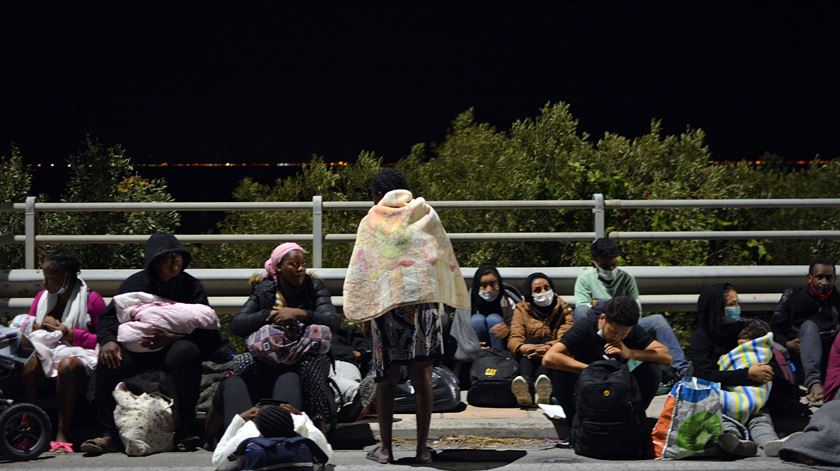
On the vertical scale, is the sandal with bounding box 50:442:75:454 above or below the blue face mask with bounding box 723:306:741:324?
below

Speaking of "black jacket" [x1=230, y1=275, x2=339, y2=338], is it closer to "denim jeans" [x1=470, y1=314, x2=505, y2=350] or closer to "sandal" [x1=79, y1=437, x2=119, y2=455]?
"sandal" [x1=79, y1=437, x2=119, y2=455]

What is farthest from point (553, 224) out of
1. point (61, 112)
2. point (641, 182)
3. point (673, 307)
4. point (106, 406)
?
point (61, 112)

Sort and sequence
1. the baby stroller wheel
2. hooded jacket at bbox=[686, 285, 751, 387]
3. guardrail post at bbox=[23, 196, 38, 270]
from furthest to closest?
guardrail post at bbox=[23, 196, 38, 270]
hooded jacket at bbox=[686, 285, 751, 387]
the baby stroller wheel

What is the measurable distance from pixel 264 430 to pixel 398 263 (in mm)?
Result: 1276

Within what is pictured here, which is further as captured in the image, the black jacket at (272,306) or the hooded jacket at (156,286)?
the hooded jacket at (156,286)

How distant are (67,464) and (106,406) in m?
0.51

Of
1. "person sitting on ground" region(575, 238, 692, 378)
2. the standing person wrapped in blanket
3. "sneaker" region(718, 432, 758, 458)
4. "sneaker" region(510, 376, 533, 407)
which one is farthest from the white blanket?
"sneaker" region(718, 432, 758, 458)

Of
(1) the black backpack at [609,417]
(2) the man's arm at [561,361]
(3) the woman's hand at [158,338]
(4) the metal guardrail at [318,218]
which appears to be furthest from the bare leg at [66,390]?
(1) the black backpack at [609,417]

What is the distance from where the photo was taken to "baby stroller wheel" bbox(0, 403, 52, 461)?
7.84 meters

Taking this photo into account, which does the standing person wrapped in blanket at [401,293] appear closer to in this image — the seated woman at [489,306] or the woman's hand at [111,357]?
the woman's hand at [111,357]

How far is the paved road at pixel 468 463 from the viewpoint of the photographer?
7711 millimetres

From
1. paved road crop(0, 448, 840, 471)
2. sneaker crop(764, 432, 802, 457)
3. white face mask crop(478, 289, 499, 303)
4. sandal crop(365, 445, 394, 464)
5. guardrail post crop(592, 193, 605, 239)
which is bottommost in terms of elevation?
paved road crop(0, 448, 840, 471)

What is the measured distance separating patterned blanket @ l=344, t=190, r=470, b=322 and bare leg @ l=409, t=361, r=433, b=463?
1.34 ft

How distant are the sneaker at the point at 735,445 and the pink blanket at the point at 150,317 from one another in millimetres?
3374
